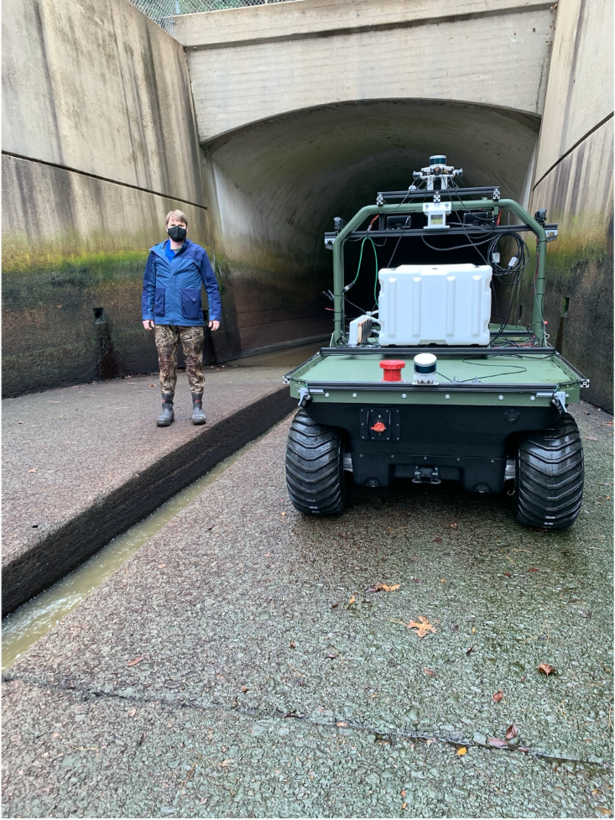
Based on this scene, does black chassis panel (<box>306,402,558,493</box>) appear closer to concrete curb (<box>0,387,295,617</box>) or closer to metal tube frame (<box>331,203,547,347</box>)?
metal tube frame (<box>331,203,547,347</box>)

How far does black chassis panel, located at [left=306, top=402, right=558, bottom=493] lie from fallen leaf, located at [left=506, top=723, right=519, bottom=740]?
1342 millimetres

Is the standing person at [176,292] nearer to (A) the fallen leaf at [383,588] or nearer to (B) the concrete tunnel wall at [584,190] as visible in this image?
(A) the fallen leaf at [383,588]

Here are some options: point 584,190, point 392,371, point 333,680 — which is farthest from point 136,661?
point 584,190

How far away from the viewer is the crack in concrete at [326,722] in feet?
5.54

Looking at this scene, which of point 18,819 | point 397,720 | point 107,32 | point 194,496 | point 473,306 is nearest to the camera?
point 18,819

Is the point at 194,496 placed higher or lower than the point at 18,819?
lower

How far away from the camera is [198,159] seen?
31.6 feet

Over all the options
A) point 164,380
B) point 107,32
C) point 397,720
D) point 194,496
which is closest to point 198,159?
point 107,32

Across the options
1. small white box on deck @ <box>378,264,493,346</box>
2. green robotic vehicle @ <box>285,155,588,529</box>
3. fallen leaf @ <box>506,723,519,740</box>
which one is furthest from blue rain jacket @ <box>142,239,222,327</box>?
fallen leaf @ <box>506,723,519,740</box>

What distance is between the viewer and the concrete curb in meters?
2.77

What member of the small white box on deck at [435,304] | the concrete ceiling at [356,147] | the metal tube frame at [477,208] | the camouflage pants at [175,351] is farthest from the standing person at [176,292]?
the concrete ceiling at [356,147]

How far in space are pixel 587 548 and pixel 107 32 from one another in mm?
8577

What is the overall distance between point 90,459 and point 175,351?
1264 millimetres

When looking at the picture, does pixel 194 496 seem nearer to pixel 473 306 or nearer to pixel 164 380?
pixel 164 380
